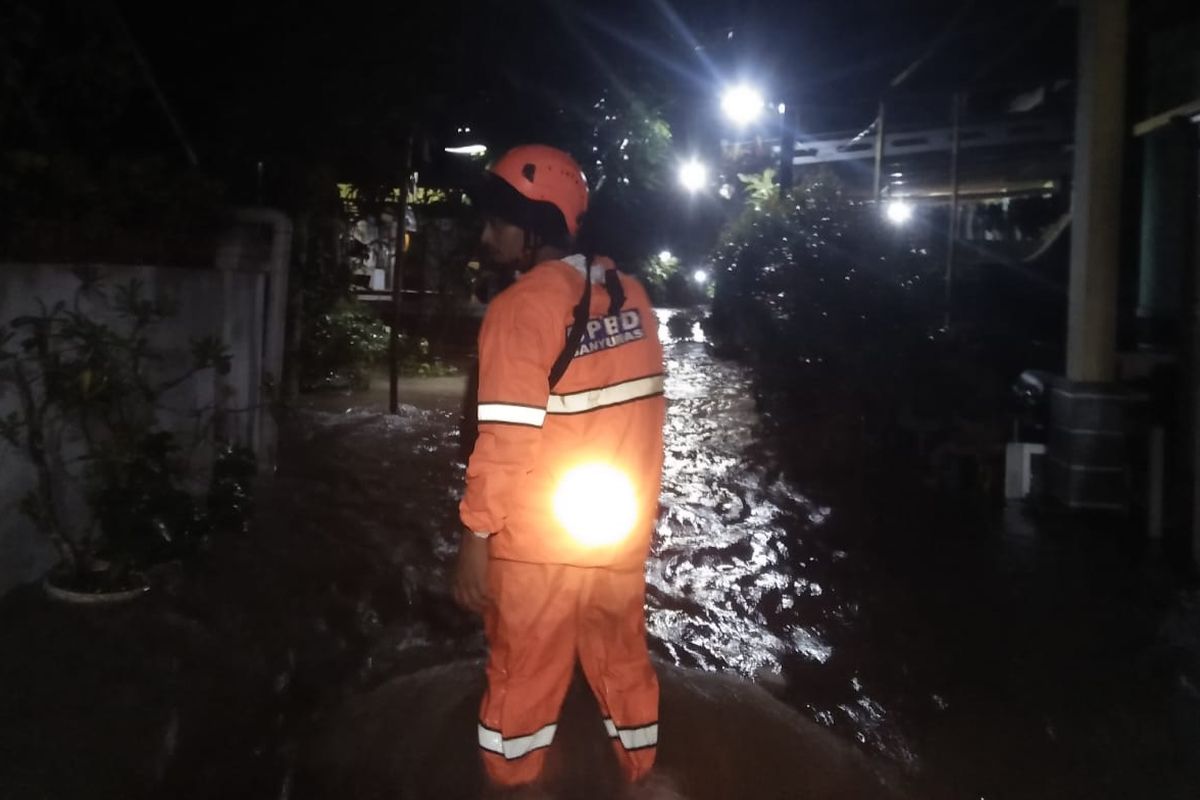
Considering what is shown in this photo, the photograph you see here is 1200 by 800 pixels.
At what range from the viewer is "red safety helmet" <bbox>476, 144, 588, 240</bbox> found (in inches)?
129

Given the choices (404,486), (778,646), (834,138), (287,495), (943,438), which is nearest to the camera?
(778,646)

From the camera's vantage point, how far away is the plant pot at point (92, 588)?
4988 millimetres

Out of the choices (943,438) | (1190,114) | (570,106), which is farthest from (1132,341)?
(570,106)

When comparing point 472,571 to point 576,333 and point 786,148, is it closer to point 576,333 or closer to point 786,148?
point 576,333

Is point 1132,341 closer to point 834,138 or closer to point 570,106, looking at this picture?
point 570,106

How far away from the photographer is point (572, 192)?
334 centimetres

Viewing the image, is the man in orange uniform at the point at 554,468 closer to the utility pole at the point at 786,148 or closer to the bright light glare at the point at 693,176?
the utility pole at the point at 786,148

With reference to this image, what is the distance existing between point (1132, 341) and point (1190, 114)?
8.30 feet

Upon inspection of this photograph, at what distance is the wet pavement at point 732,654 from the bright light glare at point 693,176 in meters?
11.4

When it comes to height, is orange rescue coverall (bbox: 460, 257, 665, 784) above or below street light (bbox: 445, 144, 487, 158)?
below

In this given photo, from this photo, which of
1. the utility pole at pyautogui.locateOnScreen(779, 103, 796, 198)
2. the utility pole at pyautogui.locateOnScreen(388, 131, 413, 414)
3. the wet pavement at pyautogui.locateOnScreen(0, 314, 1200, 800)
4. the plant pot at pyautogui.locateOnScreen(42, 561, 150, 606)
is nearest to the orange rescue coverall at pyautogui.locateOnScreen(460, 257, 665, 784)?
the wet pavement at pyautogui.locateOnScreen(0, 314, 1200, 800)

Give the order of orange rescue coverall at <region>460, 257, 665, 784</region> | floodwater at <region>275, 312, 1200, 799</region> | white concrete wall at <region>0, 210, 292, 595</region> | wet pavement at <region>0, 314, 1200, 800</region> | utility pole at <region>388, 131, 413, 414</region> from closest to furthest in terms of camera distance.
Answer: orange rescue coverall at <region>460, 257, 665, 784</region>, wet pavement at <region>0, 314, 1200, 800</region>, floodwater at <region>275, 312, 1200, 799</region>, white concrete wall at <region>0, 210, 292, 595</region>, utility pole at <region>388, 131, 413, 414</region>

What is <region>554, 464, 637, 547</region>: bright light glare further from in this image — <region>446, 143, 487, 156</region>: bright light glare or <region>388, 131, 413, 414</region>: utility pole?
<region>446, 143, 487, 156</region>: bright light glare

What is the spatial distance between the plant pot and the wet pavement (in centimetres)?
9
